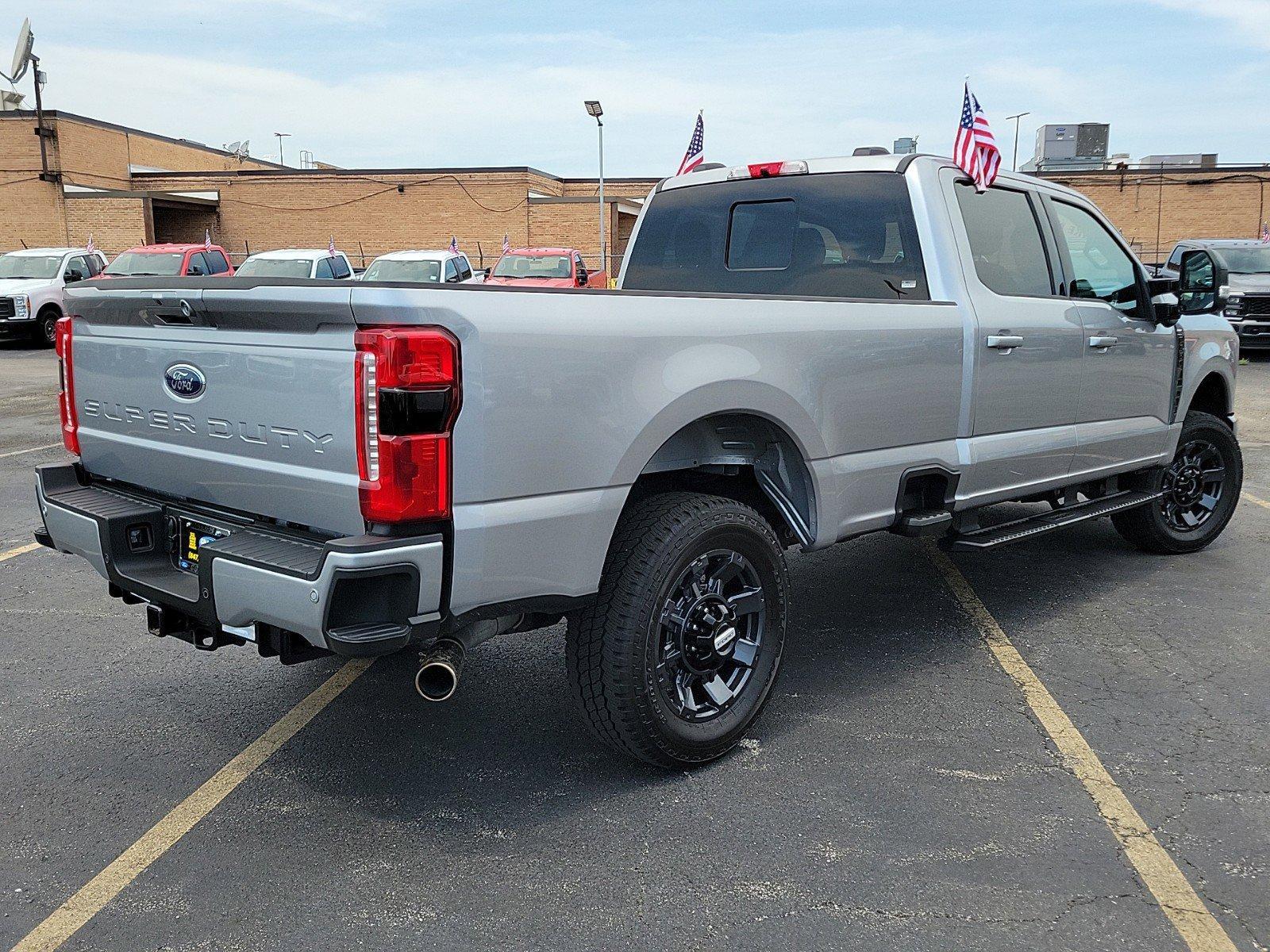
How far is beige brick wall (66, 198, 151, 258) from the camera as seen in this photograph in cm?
3838

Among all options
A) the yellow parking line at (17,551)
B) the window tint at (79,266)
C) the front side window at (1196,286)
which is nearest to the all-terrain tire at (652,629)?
the front side window at (1196,286)

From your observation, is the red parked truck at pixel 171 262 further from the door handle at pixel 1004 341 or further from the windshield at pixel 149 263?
the door handle at pixel 1004 341

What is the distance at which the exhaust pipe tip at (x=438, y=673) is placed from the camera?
120 inches

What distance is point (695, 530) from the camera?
3.53m

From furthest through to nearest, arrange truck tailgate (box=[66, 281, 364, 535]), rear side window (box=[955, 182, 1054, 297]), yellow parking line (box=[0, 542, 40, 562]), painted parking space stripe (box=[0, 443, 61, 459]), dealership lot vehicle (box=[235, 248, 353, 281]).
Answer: dealership lot vehicle (box=[235, 248, 353, 281]) < painted parking space stripe (box=[0, 443, 61, 459]) < yellow parking line (box=[0, 542, 40, 562]) < rear side window (box=[955, 182, 1054, 297]) < truck tailgate (box=[66, 281, 364, 535])

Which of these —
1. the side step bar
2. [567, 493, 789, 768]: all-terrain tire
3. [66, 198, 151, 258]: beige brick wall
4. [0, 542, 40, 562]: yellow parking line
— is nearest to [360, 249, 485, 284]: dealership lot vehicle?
[0, 542, 40, 562]: yellow parking line

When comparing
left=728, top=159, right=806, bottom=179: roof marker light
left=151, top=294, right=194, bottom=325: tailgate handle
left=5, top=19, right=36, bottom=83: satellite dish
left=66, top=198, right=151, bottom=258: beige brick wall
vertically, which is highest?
left=5, top=19, right=36, bottom=83: satellite dish

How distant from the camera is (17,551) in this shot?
6.59 m

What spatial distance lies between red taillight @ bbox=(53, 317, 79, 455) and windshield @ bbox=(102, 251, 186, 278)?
1809 centimetres

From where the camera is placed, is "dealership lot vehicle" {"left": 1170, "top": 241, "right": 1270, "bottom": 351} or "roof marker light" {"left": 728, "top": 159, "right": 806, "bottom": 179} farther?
"dealership lot vehicle" {"left": 1170, "top": 241, "right": 1270, "bottom": 351}

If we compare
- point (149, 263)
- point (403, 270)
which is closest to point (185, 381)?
point (403, 270)

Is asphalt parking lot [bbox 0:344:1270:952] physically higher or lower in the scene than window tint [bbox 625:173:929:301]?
lower

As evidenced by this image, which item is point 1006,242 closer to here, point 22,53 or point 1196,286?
point 1196,286

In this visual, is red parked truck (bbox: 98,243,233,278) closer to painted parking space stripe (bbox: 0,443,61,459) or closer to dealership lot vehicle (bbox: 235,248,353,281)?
dealership lot vehicle (bbox: 235,248,353,281)
